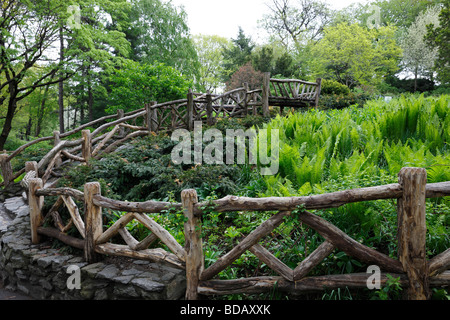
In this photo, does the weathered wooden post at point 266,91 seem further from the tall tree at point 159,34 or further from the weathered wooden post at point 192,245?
the tall tree at point 159,34

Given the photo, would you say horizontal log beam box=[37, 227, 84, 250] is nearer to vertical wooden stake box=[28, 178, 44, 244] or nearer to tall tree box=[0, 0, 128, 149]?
vertical wooden stake box=[28, 178, 44, 244]

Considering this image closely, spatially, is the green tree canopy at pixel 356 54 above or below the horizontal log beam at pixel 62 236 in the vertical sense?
above

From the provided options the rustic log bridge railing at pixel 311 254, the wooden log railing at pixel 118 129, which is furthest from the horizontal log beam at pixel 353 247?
the wooden log railing at pixel 118 129

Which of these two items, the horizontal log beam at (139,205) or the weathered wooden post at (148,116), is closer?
the horizontal log beam at (139,205)

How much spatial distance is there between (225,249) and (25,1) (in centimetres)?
1315

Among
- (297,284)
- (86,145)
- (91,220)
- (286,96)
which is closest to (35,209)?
(91,220)

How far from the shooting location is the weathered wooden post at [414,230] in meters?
2.44

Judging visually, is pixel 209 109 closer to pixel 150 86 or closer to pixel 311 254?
pixel 150 86

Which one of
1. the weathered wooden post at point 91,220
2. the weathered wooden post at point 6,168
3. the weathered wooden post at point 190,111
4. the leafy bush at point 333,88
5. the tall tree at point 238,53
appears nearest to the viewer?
the weathered wooden post at point 91,220

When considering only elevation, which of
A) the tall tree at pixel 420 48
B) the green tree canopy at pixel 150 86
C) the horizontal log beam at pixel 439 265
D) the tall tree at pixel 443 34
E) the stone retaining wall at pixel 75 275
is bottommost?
the stone retaining wall at pixel 75 275

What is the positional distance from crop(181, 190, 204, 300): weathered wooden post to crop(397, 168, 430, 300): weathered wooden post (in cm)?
182

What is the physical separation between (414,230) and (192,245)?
1961 mm

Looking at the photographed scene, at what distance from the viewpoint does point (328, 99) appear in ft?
47.5

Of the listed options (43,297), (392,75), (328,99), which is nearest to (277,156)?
(43,297)
